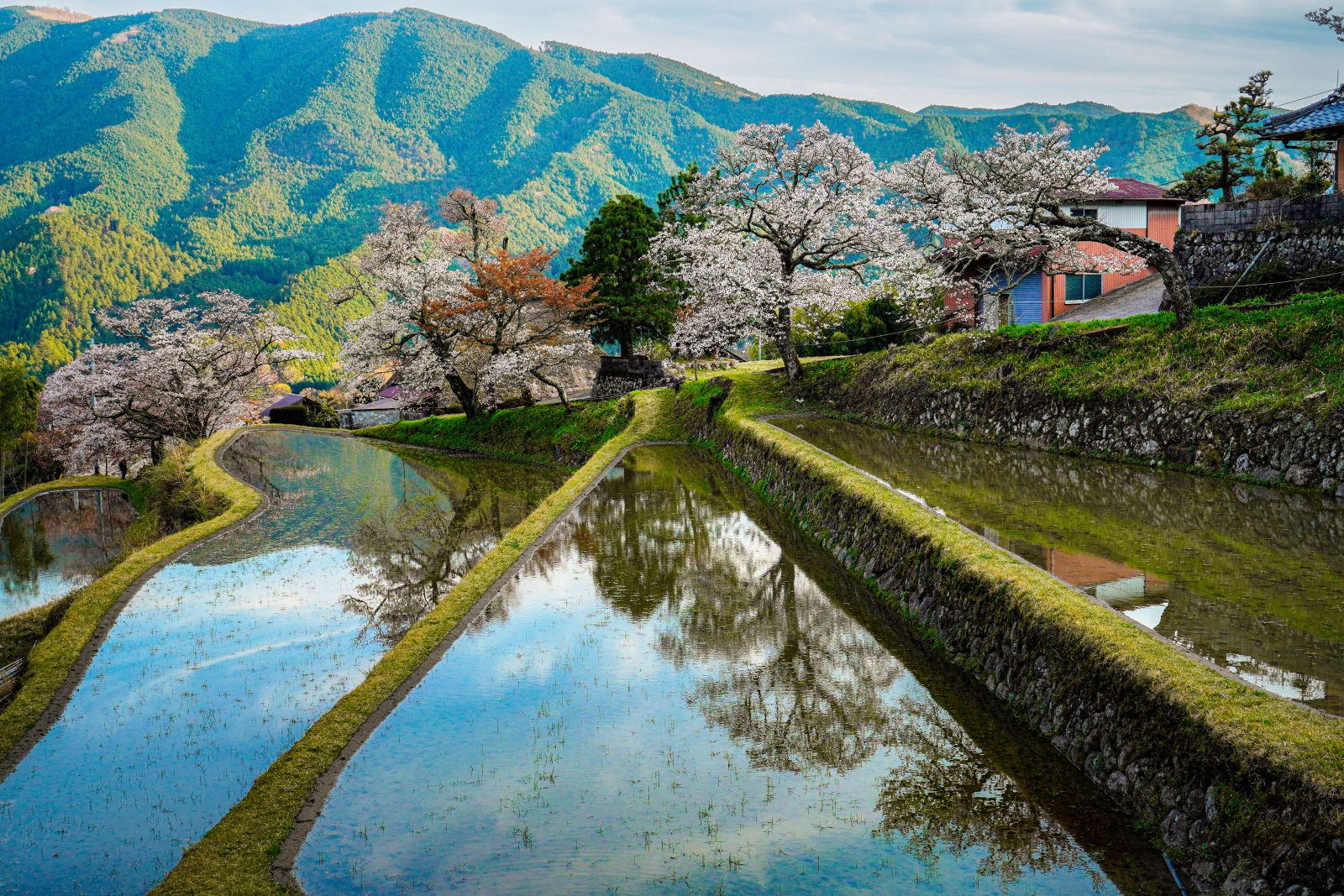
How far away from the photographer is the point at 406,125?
191m

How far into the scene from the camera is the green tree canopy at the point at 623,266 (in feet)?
138

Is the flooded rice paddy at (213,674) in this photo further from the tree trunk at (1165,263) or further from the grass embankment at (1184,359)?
the tree trunk at (1165,263)

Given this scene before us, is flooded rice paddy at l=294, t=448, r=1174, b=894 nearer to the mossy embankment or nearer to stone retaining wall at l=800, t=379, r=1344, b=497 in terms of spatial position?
stone retaining wall at l=800, t=379, r=1344, b=497

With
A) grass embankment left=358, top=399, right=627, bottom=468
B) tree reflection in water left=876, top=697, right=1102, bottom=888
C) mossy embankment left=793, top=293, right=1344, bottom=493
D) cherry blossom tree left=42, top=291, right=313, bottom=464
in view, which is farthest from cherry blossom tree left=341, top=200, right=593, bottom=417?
tree reflection in water left=876, top=697, right=1102, bottom=888

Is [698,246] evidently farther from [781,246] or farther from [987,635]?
[987,635]

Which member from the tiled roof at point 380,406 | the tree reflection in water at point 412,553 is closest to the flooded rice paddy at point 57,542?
the tree reflection in water at point 412,553

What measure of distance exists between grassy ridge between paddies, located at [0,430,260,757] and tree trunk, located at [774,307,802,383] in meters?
17.0

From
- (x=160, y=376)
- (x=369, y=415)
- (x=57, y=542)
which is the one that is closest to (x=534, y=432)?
(x=160, y=376)

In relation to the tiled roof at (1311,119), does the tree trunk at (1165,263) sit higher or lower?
lower

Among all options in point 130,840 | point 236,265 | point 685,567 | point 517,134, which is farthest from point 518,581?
point 517,134

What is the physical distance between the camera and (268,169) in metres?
153

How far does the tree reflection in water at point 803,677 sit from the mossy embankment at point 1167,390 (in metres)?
5.88

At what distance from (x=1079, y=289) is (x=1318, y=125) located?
12.2 metres

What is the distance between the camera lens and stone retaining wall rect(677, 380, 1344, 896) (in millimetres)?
5262
